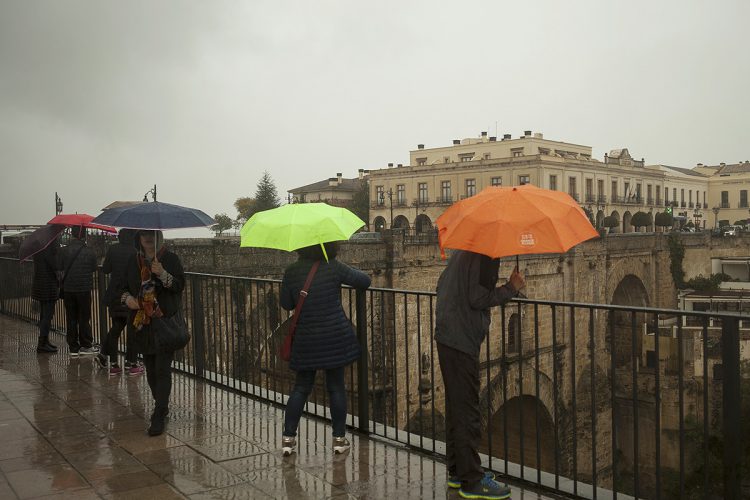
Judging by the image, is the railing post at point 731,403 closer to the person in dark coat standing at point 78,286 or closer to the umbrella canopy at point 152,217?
the umbrella canopy at point 152,217

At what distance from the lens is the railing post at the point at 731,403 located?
351cm

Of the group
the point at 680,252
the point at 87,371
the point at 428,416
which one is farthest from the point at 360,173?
the point at 87,371

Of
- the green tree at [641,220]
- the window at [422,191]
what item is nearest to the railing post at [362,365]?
the window at [422,191]

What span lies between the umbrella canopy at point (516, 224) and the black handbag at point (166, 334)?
2.88m

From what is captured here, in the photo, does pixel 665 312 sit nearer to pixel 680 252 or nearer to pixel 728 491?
pixel 728 491

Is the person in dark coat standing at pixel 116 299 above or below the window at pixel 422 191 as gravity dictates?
below

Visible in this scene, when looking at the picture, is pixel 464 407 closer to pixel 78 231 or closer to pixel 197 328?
pixel 197 328

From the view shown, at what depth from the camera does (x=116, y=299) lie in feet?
24.2

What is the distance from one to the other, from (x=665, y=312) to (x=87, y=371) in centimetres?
693

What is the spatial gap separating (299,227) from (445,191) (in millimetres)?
55326

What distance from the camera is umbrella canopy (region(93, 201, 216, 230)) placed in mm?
5262

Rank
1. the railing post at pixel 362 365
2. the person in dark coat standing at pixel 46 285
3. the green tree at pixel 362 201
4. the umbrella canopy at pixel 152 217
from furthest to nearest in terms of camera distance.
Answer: the green tree at pixel 362 201
the person in dark coat standing at pixel 46 285
the railing post at pixel 362 365
the umbrella canopy at pixel 152 217

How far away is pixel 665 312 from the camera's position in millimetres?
3695

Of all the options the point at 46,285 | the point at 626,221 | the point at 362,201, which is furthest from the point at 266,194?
Answer: the point at 46,285
